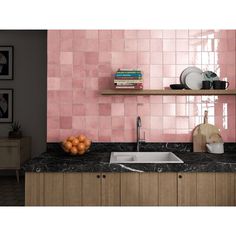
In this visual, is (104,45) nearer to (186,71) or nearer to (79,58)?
(79,58)

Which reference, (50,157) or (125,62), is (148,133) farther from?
(50,157)

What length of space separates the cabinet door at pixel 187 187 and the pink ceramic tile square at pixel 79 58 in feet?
4.48

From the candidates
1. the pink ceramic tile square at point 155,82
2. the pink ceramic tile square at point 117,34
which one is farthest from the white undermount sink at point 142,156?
the pink ceramic tile square at point 117,34

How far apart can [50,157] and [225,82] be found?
63.5 inches

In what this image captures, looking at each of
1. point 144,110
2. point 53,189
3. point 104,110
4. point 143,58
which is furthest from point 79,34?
point 53,189

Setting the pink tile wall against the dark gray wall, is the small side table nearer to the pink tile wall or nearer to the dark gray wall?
the dark gray wall

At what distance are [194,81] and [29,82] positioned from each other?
3238 millimetres

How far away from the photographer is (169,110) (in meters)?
2.80

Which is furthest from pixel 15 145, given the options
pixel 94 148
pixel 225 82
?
pixel 225 82

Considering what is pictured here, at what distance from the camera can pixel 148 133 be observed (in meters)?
2.81

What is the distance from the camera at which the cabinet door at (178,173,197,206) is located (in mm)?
2150

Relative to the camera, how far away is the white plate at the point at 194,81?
2.72m

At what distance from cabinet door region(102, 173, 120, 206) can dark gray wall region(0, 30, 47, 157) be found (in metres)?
3.16

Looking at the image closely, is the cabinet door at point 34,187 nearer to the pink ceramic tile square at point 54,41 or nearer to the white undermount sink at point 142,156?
the white undermount sink at point 142,156
